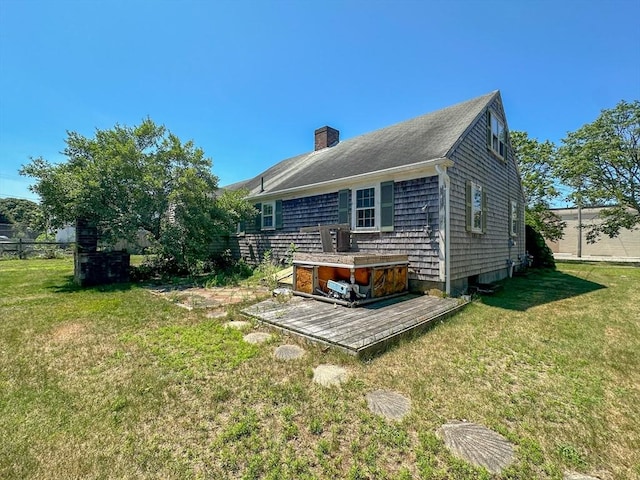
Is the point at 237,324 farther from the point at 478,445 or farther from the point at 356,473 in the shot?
the point at 478,445

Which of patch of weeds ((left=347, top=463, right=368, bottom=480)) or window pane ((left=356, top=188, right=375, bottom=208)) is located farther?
window pane ((left=356, top=188, right=375, bottom=208))

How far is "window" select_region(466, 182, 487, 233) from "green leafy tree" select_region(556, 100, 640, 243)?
14.9 meters

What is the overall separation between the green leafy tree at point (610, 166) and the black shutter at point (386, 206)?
1805cm

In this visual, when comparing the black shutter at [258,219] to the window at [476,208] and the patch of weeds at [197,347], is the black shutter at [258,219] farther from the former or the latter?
the window at [476,208]

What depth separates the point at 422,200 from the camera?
287 inches

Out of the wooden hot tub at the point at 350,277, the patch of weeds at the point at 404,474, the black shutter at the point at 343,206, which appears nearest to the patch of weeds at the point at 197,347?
the patch of weeds at the point at 404,474

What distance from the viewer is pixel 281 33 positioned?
9.29 m

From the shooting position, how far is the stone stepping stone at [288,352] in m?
3.68

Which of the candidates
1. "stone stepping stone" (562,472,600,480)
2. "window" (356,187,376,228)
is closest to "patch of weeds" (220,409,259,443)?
"stone stepping stone" (562,472,600,480)

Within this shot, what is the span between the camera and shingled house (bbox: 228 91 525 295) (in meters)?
7.17

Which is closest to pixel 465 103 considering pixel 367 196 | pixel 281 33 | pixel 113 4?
pixel 367 196

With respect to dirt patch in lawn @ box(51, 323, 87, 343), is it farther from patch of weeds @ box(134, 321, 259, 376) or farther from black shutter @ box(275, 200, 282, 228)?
black shutter @ box(275, 200, 282, 228)

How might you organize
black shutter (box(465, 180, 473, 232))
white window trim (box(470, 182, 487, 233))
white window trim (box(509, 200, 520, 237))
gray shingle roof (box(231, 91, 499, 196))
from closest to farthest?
1. gray shingle roof (box(231, 91, 499, 196))
2. black shutter (box(465, 180, 473, 232))
3. white window trim (box(470, 182, 487, 233))
4. white window trim (box(509, 200, 520, 237))

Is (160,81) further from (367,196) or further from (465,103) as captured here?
(465,103)
